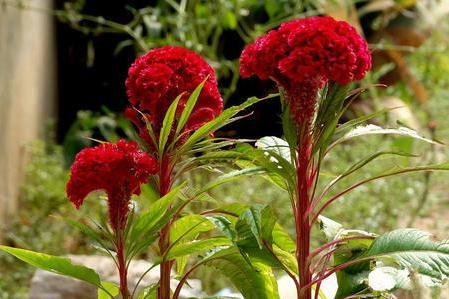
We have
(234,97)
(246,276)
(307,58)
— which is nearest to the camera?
(307,58)

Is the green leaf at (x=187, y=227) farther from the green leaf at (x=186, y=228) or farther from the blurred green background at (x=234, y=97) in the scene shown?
the blurred green background at (x=234, y=97)

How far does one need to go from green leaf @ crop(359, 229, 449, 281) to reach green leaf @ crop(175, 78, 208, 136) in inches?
17.5

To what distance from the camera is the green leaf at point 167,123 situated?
1.91 meters

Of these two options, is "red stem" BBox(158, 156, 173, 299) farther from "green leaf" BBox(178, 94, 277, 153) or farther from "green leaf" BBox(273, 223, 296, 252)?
"green leaf" BBox(273, 223, 296, 252)

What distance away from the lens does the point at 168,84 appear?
199 cm

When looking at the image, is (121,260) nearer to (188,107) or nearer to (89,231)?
(89,231)

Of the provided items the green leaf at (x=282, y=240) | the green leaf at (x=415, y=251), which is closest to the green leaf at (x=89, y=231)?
the green leaf at (x=282, y=240)

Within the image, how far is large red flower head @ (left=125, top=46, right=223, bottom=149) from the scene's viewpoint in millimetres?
1982

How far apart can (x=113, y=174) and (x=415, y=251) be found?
0.60m

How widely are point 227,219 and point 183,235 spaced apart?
3.8 inches

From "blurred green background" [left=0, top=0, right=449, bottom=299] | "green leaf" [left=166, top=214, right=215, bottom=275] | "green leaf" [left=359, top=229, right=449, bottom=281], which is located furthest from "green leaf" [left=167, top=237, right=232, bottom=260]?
"blurred green background" [left=0, top=0, right=449, bottom=299]

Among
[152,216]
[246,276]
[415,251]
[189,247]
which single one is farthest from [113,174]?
[415,251]

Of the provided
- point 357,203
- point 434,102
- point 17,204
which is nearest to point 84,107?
point 17,204

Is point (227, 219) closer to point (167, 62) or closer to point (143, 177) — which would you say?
point (143, 177)
